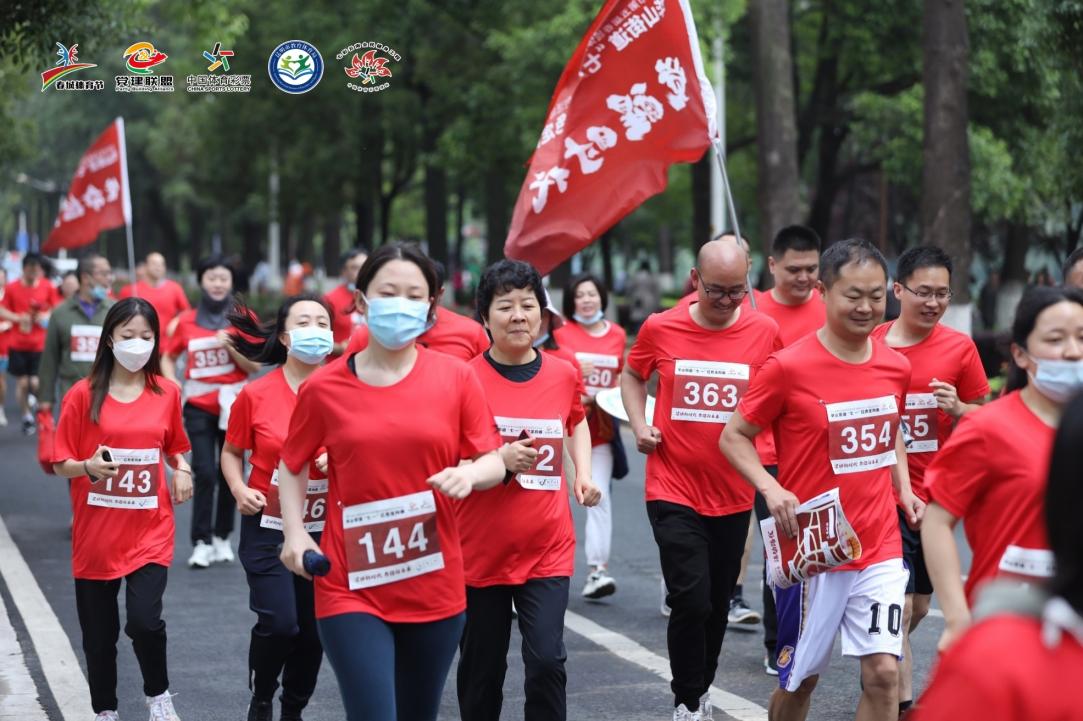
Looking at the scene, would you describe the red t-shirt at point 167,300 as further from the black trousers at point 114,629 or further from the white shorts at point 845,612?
the white shorts at point 845,612

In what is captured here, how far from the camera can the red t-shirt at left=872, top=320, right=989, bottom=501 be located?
6672mm

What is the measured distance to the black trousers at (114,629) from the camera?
21.3 ft

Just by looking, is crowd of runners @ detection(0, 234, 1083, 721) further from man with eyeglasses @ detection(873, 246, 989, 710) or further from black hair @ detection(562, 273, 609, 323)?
black hair @ detection(562, 273, 609, 323)

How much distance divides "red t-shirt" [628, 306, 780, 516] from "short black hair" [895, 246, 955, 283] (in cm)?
62

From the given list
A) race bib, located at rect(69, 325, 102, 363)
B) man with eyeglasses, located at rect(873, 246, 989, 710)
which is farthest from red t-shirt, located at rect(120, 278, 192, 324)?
man with eyeglasses, located at rect(873, 246, 989, 710)

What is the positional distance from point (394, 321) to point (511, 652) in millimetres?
4100

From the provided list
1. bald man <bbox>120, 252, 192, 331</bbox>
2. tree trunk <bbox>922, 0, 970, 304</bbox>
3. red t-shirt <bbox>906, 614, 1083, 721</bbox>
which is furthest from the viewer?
tree trunk <bbox>922, 0, 970, 304</bbox>

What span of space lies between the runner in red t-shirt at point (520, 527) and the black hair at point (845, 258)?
1.04 meters

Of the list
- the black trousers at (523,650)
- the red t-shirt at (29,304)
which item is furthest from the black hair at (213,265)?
the red t-shirt at (29,304)

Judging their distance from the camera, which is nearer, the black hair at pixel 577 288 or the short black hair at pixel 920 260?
the short black hair at pixel 920 260

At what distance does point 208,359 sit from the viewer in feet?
35.7

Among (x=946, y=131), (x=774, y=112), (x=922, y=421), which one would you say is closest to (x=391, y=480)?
(x=922, y=421)

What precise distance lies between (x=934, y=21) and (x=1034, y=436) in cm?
1186

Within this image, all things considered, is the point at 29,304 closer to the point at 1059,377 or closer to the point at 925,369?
the point at 925,369
